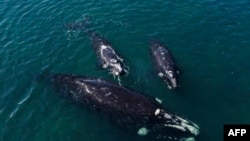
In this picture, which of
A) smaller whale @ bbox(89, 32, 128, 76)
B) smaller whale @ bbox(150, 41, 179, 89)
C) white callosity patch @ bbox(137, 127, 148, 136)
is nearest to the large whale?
white callosity patch @ bbox(137, 127, 148, 136)

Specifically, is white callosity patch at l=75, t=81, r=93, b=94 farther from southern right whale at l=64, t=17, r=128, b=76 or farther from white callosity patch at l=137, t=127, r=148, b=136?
white callosity patch at l=137, t=127, r=148, b=136

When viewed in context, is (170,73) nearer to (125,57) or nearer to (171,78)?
(171,78)

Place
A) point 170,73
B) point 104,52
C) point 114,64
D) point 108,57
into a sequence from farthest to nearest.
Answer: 1. point 104,52
2. point 108,57
3. point 114,64
4. point 170,73

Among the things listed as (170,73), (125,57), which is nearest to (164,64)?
(170,73)

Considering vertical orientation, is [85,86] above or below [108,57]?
below

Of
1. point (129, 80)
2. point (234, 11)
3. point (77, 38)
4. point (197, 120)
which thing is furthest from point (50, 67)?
point (234, 11)

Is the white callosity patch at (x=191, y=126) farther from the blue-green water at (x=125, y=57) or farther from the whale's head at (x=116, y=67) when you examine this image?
the whale's head at (x=116, y=67)
